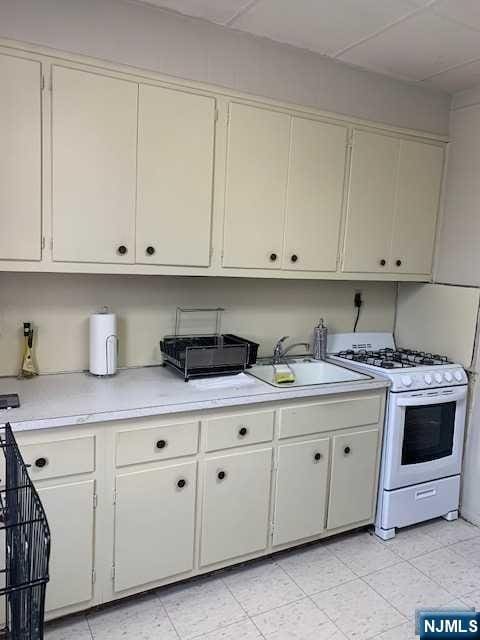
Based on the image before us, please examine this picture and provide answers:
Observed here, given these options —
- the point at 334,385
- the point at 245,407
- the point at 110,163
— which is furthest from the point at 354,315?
the point at 110,163

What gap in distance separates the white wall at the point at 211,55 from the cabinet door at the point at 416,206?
18 cm

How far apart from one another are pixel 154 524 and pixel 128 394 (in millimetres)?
558

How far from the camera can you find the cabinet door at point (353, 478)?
258 centimetres

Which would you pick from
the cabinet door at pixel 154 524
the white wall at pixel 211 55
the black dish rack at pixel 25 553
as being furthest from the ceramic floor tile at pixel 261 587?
the white wall at pixel 211 55

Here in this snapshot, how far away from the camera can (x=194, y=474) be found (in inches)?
84.7

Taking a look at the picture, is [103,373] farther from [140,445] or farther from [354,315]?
[354,315]

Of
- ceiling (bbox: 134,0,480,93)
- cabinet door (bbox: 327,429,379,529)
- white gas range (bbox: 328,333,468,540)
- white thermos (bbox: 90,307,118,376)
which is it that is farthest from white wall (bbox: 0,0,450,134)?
cabinet door (bbox: 327,429,379,529)

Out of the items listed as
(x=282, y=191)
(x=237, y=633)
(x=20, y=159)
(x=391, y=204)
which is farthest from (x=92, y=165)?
(x=237, y=633)

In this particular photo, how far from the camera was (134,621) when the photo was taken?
2043 mm

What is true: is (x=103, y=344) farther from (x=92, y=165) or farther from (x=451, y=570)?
(x=451, y=570)

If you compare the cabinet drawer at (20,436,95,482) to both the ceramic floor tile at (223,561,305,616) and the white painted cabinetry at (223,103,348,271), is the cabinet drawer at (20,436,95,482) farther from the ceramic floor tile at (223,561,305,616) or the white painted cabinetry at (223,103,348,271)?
the white painted cabinetry at (223,103,348,271)

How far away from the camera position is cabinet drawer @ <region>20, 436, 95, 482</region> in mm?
1814

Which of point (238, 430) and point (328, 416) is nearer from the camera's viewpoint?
point (238, 430)

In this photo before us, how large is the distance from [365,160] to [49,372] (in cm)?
202
